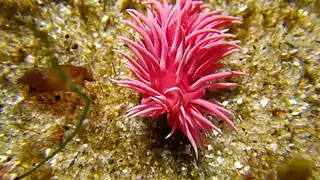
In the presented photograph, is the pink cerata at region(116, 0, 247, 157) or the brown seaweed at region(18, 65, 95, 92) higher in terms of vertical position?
the pink cerata at region(116, 0, 247, 157)

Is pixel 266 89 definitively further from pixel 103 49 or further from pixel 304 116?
pixel 103 49

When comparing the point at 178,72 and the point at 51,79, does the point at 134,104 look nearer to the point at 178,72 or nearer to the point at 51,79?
the point at 178,72

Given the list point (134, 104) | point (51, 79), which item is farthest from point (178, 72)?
point (51, 79)

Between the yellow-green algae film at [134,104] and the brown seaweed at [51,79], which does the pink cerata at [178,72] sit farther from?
the brown seaweed at [51,79]

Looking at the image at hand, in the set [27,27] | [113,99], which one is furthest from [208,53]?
[27,27]

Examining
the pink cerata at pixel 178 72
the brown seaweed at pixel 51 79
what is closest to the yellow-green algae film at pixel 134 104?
the brown seaweed at pixel 51 79

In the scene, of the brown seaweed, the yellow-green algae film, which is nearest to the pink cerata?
the yellow-green algae film

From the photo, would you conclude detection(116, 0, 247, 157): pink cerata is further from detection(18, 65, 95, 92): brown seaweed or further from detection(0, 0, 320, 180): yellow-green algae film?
detection(18, 65, 95, 92): brown seaweed

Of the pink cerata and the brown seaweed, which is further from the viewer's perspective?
the brown seaweed
